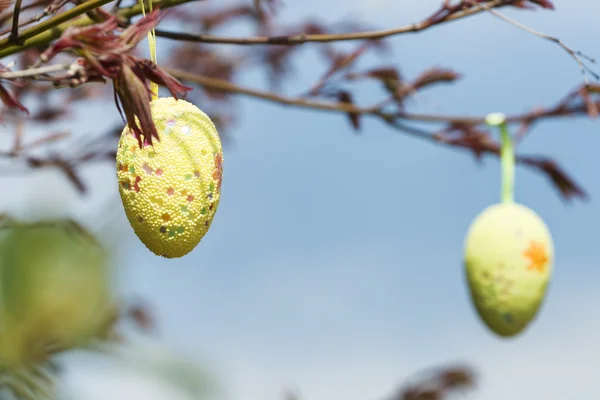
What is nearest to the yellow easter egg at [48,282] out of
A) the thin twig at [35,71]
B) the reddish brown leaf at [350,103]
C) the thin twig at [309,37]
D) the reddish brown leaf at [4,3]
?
the reddish brown leaf at [350,103]

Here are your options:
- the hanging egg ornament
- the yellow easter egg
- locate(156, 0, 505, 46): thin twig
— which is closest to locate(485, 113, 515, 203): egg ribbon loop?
the hanging egg ornament

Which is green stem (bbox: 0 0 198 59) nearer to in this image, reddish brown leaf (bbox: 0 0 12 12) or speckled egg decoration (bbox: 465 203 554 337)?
reddish brown leaf (bbox: 0 0 12 12)

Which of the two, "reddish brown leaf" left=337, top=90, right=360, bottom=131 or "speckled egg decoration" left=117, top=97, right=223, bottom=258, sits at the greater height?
"reddish brown leaf" left=337, top=90, right=360, bottom=131

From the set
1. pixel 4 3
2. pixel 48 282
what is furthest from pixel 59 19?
pixel 48 282

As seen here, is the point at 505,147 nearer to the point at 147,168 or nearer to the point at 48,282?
the point at 147,168

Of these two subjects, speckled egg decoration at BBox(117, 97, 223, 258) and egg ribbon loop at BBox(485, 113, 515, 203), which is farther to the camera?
egg ribbon loop at BBox(485, 113, 515, 203)

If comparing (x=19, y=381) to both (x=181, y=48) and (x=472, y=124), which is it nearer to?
(x=472, y=124)

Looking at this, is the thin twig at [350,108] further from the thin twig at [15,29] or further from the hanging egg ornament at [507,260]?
the thin twig at [15,29]

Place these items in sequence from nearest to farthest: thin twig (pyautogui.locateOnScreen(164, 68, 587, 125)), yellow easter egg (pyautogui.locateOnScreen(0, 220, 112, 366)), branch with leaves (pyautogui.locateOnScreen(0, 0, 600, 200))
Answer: branch with leaves (pyautogui.locateOnScreen(0, 0, 600, 200)) → thin twig (pyautogui.locateOnScreen(164, 68, 587, 125)) → yellow easter egg (pyautogui.locateOnScreen(0, 220, 112, 366))
